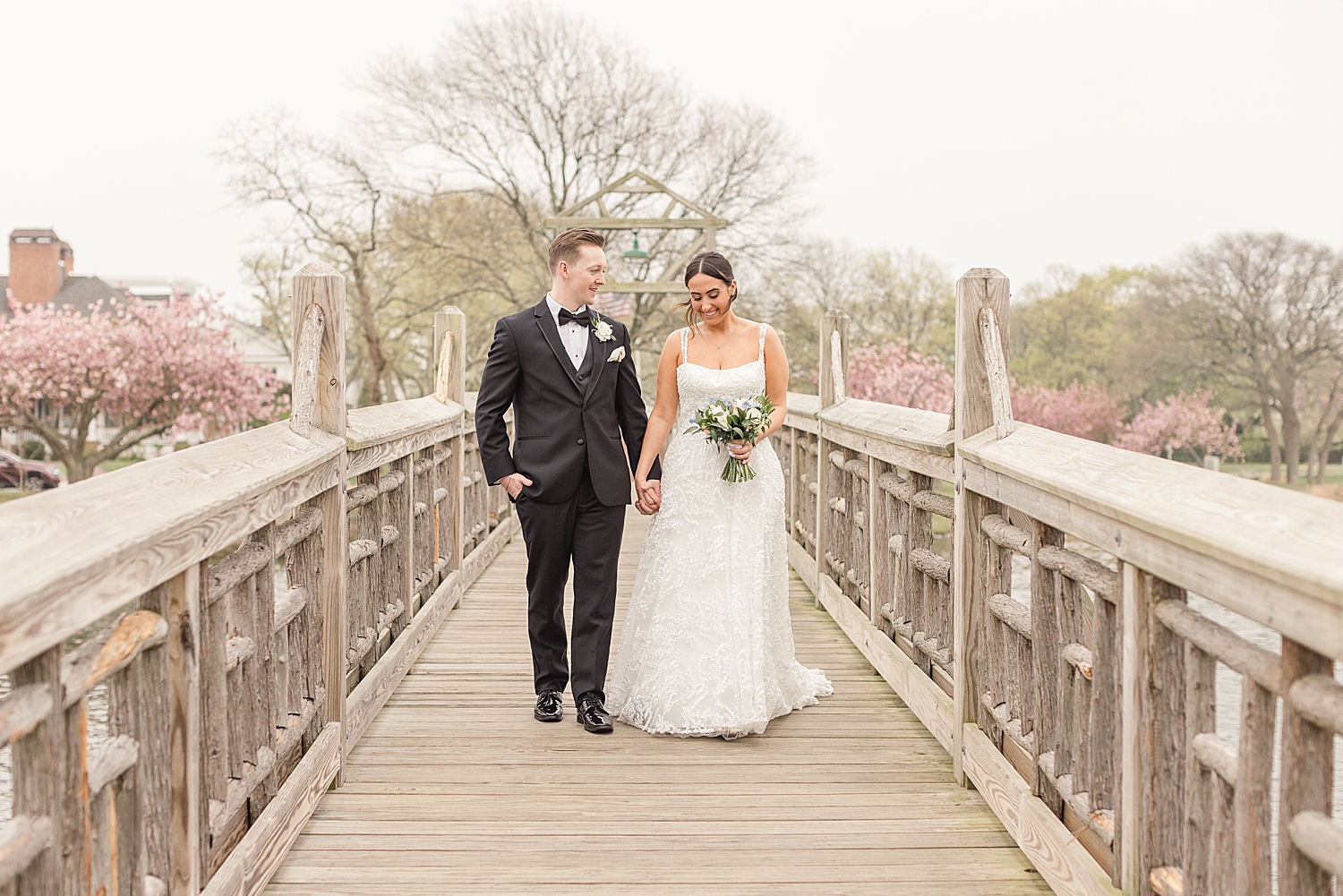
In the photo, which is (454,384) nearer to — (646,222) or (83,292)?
(646,222)

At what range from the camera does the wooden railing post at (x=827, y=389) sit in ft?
23.0

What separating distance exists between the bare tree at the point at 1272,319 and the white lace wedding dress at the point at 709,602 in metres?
35.2

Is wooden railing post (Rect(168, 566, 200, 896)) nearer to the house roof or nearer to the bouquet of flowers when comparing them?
the bouquet of flowers

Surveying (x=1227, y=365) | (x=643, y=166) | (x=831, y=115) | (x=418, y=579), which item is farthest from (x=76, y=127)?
(x=418, y=579)

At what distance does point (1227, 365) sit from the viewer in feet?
117

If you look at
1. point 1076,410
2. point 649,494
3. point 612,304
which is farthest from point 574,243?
point 1076,410

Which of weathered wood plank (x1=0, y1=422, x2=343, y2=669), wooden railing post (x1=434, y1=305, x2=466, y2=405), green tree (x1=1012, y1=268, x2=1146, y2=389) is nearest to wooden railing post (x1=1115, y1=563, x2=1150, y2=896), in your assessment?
weathered wood plank (x1=0, y1=422, x2=343, y2=669)

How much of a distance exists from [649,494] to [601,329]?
0.71 m

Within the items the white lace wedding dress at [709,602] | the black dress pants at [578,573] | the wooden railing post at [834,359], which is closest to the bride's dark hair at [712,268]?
the white lace wedding dress at [709,602]

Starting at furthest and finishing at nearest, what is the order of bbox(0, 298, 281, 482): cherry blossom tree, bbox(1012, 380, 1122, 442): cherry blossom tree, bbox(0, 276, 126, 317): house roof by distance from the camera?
bbox(0, 276, 126, 317): house roof
bbox(1012, 380, 1122, 442): cherry blossom tree
bbox(0, 298, 281, 482): cherry blossom tree

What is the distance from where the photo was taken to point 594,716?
174 inches

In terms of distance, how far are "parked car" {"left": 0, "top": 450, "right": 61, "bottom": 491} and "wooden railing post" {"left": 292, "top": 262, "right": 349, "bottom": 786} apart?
33696mm

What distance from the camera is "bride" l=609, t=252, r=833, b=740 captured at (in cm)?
443

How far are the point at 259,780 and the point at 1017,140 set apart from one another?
78.5 meters
